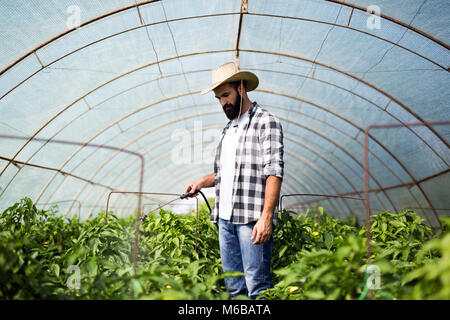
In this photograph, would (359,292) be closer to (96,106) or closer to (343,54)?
(343,54)

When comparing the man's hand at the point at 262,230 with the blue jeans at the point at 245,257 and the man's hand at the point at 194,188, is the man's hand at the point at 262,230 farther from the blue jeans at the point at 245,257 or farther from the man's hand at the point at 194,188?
the man's hand at the point at 194,188

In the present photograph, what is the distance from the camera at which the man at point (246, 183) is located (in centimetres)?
210

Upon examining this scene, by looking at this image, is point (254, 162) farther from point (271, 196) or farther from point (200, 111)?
point (200, 111)

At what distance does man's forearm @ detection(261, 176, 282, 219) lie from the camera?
1999 millimetres

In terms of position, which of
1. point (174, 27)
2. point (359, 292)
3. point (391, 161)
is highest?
point (174, 27)

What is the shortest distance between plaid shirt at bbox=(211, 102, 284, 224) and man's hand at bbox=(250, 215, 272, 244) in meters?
0.17

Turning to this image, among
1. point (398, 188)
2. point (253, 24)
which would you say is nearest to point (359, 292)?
point (253, 24)

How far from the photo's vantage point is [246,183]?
7.41 feet

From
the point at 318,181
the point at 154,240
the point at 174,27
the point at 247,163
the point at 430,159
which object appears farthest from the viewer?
the point at 318,181

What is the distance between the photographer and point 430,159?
6.75 metres

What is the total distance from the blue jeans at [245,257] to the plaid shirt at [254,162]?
12 cm

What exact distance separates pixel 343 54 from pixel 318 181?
7.80m

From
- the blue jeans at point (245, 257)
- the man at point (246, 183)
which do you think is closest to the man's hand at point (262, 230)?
the man at point (246, 183)

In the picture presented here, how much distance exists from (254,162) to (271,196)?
364 mm
